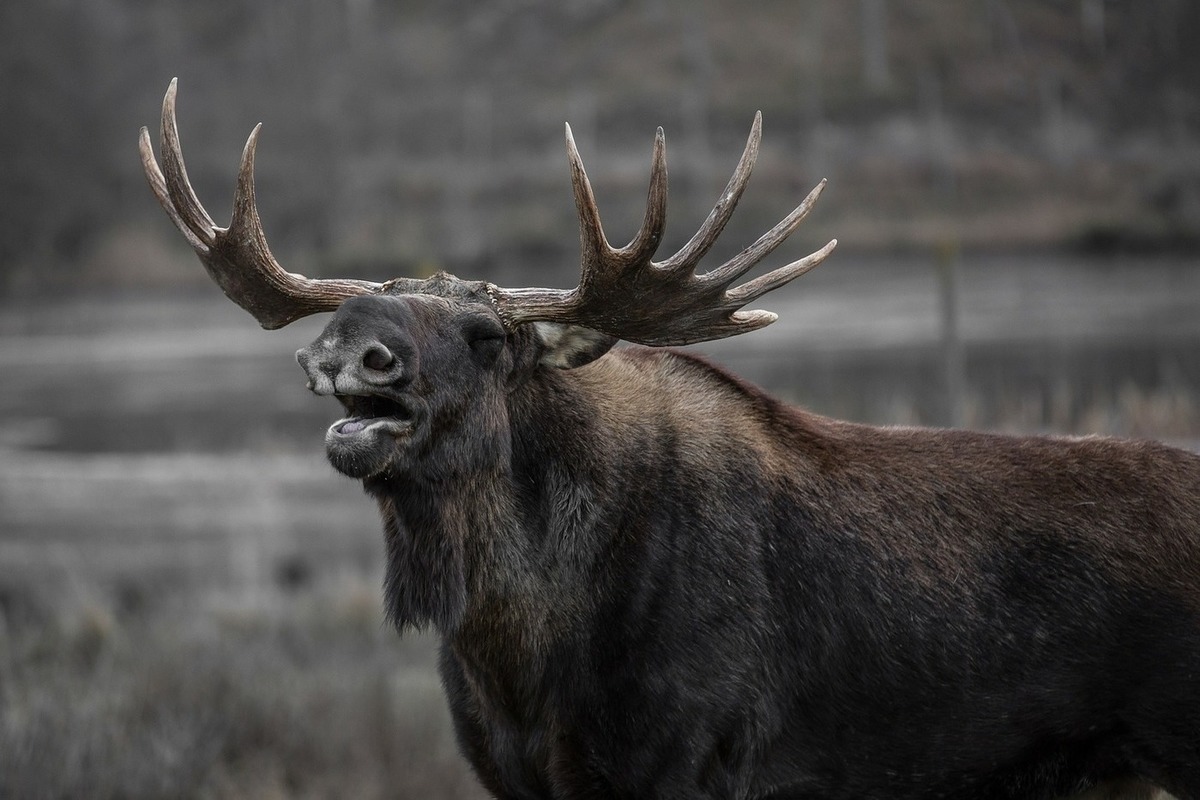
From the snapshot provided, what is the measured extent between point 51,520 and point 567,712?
14.2 meters

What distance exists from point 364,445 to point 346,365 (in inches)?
8.9

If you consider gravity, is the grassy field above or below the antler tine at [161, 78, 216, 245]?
below

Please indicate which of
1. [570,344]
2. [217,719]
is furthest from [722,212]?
[217,719]

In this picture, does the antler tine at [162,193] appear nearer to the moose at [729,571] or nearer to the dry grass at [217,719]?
the moose at [729,571]

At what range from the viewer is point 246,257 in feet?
15.0

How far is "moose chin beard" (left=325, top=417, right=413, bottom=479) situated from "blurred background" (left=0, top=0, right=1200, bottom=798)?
7.87 meters

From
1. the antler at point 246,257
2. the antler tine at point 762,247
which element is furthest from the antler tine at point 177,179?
the antler tine at point 762,247

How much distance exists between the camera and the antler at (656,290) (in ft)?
13.7

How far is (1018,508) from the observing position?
421cm

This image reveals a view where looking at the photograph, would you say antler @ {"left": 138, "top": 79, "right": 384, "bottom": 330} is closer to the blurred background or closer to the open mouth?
the open mouth

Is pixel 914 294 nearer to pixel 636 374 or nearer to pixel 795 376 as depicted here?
pixel 795 376

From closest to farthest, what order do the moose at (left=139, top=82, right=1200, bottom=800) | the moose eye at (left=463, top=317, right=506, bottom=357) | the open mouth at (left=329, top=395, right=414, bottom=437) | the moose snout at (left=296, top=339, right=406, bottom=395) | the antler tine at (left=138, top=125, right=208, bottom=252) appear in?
the moose snout at (left=296, top=339, right=406, bottom=395) → the open mouth at (left=329, top=395, right=414, bottom=437) → the moose at (left=139, top=82, right=1200, bottom=800) → the moose eye at (left=463, top=317, right=506, bottom=357) → the antler tine at (left=138, top=125, right=208, bottom=252)

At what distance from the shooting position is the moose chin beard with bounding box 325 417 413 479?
3.80m

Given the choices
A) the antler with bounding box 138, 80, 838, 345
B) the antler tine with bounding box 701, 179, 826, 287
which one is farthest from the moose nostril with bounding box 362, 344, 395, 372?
the antler tine with bounding box 701, 179, 826, 287
